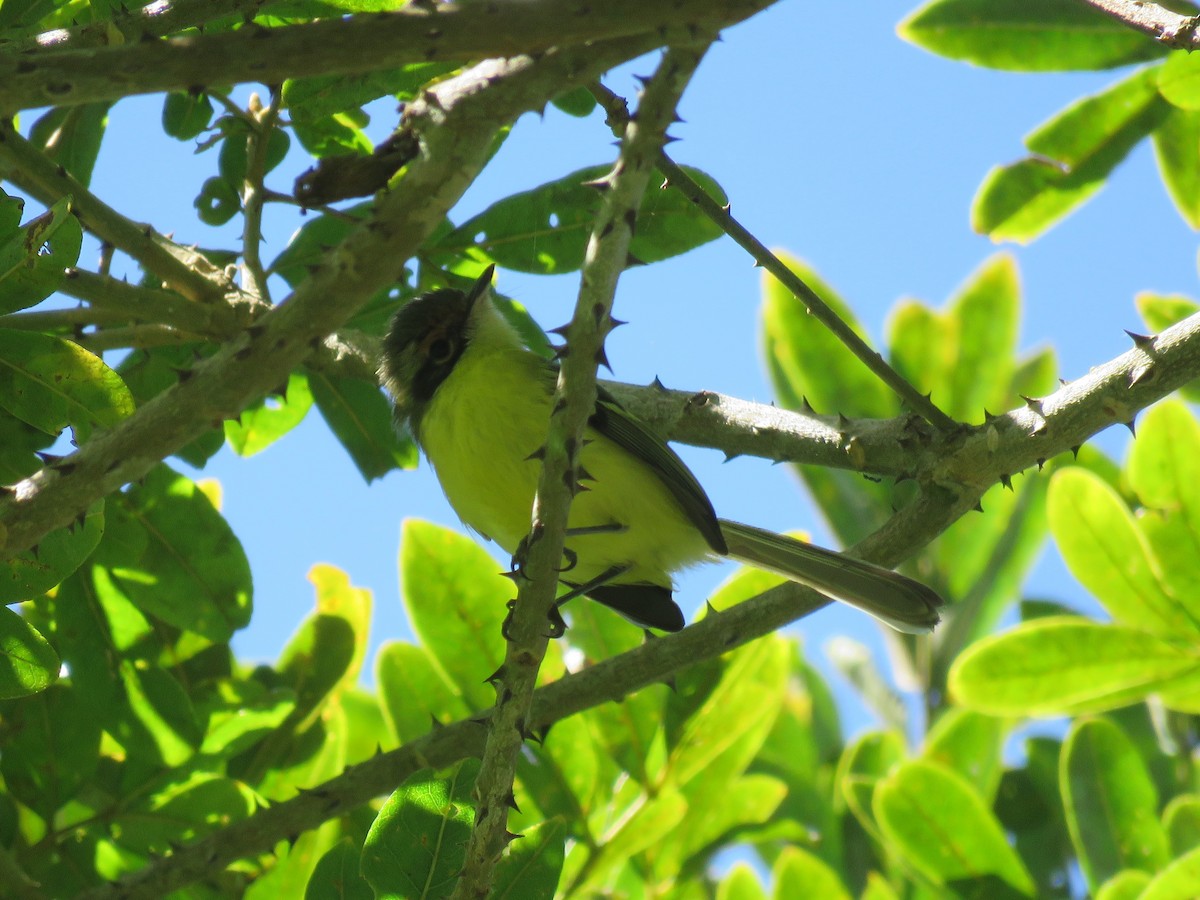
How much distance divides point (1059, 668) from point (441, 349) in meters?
2.59

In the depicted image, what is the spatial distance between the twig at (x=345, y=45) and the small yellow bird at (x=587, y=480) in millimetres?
1901

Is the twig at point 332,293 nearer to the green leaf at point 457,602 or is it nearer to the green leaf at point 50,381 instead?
the green leaf at point 50,381

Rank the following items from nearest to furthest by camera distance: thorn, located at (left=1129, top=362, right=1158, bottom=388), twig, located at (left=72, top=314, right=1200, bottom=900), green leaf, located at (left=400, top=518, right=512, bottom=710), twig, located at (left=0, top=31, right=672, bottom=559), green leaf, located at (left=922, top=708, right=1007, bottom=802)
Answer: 1. twig, located at (left=0, top=31, right=672, bottom=559)
2. thorn, located at (left=1129, top=362, right=1158, bottom=388)
3. twig, located at (left=72, top=314, right=1200, bottom=900)
4. green leaf, located at (left=400, top=518, right=512, bottom=710)
5. green leaf, located at (left=922, top=708, right=1007, bottom=802)

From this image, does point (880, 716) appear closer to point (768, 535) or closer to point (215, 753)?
point (768, 535)

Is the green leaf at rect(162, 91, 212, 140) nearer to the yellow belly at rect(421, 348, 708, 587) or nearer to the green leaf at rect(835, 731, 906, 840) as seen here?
the yellow belly at rect(421, 348, 708, 587)

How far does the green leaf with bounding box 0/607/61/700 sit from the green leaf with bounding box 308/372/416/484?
2.03 metres

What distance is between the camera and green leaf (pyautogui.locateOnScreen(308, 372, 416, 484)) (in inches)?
190

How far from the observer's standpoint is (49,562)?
2.93 meters

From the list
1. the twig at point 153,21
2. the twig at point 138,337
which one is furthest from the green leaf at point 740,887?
the twig at point 153,21

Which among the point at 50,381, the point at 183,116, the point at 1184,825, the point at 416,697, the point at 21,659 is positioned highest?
the point at 183,116

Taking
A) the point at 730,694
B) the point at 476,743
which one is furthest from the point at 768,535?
the point at 476,743

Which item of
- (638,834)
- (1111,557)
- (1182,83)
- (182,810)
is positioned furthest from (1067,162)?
(182,810)

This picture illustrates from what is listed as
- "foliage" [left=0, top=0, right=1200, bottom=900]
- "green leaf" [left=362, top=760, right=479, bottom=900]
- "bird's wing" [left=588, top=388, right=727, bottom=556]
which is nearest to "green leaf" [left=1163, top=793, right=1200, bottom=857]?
"foliage" [left=0, top=0, right=1200, bottom=900]

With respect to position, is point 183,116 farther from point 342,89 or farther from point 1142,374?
point 1142,374
